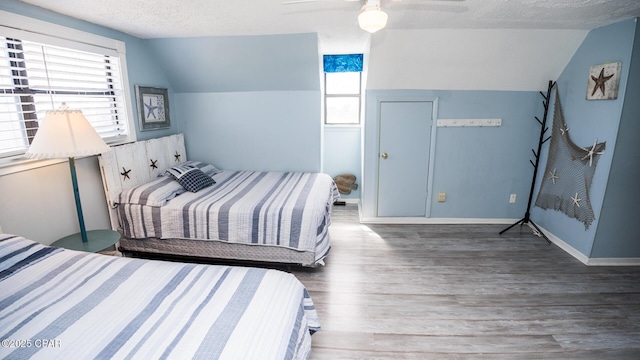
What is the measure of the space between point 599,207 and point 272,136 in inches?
135

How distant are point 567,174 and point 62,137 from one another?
436 centimetres

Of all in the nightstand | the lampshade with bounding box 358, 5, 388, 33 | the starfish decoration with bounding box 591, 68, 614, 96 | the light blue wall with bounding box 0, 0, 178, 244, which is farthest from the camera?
the starfish decoration with bounding box 591, 68, 614, 96

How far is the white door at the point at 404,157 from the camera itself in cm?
360

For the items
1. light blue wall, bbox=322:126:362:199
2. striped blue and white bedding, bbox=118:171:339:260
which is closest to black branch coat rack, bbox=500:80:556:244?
light blue wall, bbox=322:126:362:199

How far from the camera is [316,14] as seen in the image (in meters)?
2.42

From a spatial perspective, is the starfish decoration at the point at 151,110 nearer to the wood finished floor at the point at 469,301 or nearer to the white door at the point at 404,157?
the wood finished floor at the point at 469,301

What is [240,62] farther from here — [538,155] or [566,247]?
[566,247]

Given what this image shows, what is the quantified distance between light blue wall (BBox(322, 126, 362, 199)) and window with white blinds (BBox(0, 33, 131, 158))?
253 cm

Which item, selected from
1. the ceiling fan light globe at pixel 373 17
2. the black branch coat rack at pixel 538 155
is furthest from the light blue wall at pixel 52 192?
the black branch coat rack at pixel 538 155

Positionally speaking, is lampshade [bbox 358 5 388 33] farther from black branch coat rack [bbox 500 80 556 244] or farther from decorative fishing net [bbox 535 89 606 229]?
black branch coat rack [bbox 500 80 556 244]

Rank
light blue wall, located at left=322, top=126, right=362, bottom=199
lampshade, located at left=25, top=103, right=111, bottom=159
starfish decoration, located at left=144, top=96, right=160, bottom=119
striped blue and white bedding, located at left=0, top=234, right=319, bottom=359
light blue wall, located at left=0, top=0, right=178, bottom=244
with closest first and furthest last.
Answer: striped blue and white bedding, located at left=0, top=234, right=319, bottom=359 < lampshade, located at left=25, top=103, right=111, bottom=159 < light blue wall, located at left=0, top=0, right=178, bottom=244 < starfish decoration, located at left=144, top=96, right=160, bottom=119 < light blue wall, located at left=322, top=126, right=362, bottom=199

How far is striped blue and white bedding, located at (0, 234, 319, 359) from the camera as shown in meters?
1.09

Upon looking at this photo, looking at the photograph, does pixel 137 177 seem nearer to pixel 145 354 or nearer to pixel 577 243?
pixel 145 354

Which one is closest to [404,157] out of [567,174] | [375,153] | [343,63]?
[375,153]
